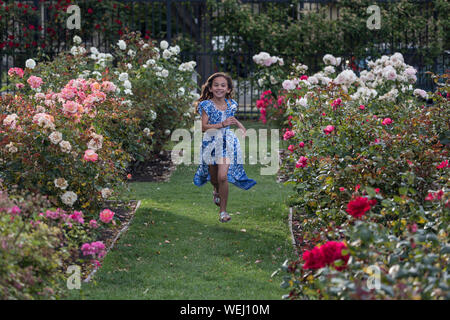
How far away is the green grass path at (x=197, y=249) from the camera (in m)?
4.49

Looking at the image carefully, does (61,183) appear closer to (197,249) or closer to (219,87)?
(197,249)

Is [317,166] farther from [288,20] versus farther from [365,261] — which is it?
[288,20]

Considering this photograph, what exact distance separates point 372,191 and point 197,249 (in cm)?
221

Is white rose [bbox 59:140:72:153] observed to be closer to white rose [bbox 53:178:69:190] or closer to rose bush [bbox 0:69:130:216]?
rose bush [bbox 0:69:130:216]

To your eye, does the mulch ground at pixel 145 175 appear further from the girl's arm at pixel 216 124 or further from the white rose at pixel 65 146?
the white rose at pixel 65 146

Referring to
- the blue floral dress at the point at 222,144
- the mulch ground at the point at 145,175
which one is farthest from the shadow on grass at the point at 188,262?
the blue floral dress at the point at 222,144

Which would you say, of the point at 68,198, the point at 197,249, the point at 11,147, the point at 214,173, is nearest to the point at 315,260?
the point at 68,198

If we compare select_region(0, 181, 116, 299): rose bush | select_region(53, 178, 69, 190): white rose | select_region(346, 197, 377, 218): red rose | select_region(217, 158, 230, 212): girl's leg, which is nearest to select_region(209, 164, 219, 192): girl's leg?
select_region(217, 158, 230, 212): girl's leg

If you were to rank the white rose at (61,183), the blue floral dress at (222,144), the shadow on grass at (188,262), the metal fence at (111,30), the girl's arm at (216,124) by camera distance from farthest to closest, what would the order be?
the metal fence at (111,30), the blue floral dress at (222,144), the girl's arm at (216,124), the white rose at (61,183), the shadow on grass at (188,262)

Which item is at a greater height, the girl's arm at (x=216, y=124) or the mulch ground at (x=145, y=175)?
the girl's arm at (x=216, y=124)

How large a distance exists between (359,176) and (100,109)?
2631mm

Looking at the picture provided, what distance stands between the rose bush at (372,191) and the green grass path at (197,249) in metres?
0.34
